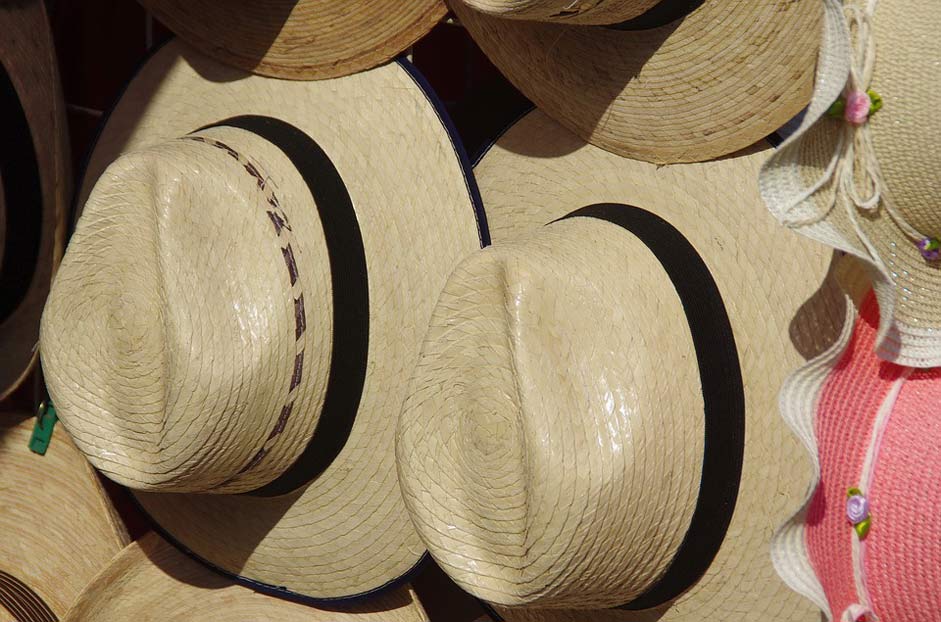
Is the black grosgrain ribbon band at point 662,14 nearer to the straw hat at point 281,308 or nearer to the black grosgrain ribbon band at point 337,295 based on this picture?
the straw hat at point 281,308

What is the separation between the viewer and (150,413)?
6.55 ft

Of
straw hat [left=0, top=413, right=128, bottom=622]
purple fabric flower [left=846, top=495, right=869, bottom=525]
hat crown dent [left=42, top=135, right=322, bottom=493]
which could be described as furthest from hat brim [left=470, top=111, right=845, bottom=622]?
straw hat [left=0, top=413, right=128, bottom=622]

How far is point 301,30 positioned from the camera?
7.23 feet

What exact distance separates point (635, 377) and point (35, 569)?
1737 mm

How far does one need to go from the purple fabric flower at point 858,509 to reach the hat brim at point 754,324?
228 mm

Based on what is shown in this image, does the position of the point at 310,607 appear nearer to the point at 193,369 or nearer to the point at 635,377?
the point at 193,369

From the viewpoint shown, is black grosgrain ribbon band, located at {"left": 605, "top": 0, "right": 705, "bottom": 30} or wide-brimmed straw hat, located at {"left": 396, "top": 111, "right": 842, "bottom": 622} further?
black grosgrain ribbon band, located at {"left": 605, "top": 0, "right": 705, "bottom": 30}

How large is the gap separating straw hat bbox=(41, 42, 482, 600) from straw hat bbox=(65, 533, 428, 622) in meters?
0.16

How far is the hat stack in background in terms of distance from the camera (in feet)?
4.83

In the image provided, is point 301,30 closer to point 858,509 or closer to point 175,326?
point 175,326

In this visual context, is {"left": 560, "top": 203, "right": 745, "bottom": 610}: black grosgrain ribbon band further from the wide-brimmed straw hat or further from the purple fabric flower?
the purple fabric flower

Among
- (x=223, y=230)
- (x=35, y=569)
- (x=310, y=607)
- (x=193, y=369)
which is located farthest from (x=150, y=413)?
(x=35, y=569)

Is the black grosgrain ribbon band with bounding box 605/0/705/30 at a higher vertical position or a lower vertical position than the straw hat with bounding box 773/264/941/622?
higher

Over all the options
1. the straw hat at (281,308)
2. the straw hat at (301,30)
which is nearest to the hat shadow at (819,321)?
the straw hat at (281,308)
